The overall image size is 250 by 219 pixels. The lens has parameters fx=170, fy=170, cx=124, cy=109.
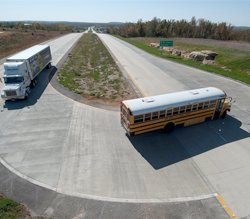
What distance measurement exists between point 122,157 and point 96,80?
1671 centimetres

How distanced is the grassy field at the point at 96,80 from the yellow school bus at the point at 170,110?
261 inches

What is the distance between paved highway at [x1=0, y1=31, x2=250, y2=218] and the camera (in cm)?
930

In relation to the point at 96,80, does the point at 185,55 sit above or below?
above

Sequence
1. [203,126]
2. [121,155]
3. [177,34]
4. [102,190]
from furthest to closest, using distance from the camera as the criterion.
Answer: [177,34] → [203,126] → [121,155] → [102,190]

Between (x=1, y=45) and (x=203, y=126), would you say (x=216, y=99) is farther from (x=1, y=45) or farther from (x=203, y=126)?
(x=1, y=45)

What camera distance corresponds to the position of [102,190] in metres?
9.37

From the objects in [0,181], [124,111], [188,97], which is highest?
[188,97]

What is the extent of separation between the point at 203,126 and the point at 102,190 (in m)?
10.2

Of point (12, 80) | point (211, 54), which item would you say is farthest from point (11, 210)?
point (211, 54)

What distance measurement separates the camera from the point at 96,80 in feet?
84.7

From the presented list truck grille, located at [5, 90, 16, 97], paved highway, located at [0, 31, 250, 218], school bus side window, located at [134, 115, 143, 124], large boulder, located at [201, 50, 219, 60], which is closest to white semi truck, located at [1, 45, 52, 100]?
truck grille, located at [5, 90, 16, 97]

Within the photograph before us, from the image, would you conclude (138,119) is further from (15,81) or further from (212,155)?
(15,81)

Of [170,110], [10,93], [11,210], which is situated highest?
[170,110]

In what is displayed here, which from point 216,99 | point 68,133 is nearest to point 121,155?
point 68,133
